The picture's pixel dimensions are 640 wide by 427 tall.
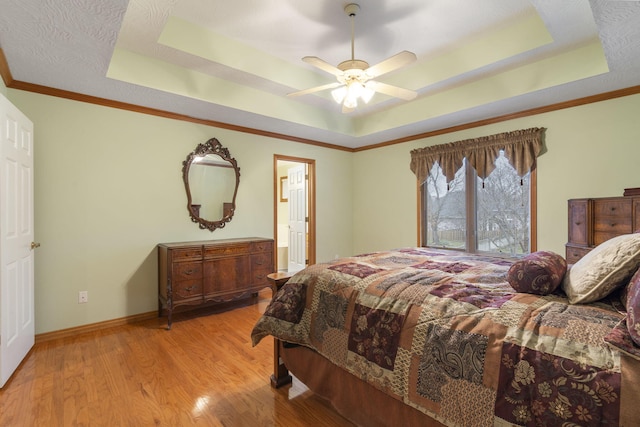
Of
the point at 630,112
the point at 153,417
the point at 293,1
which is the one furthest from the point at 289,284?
the point at 630,112

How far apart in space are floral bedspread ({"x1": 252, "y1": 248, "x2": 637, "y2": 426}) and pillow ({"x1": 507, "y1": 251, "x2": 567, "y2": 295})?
0.04 metres

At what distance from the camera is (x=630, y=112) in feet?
9.66

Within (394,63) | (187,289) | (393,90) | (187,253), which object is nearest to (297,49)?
(393,90)

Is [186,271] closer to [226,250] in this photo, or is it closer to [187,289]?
[187,289]

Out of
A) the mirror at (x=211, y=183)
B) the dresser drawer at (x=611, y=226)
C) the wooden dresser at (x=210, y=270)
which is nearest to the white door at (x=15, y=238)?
the wooden dresser at (x=210, y=270)

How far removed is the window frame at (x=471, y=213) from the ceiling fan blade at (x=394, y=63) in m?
A: 2.35

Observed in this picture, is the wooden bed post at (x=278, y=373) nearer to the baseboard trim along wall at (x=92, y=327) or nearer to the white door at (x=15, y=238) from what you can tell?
the white door at (x=15, y=238)

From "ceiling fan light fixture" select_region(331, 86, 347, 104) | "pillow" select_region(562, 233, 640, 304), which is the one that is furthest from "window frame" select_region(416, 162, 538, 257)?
"pillow" select_region(562, 233, 640, 304)

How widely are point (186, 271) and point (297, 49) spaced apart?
261cm

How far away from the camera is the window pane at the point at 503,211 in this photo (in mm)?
3721

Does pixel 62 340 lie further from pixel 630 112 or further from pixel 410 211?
pixel 630 112

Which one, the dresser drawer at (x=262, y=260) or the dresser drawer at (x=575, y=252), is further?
the dresser drawer at (x=262, y=260)

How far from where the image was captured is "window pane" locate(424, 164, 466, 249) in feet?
14.1

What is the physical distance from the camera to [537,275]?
1.38 metres
